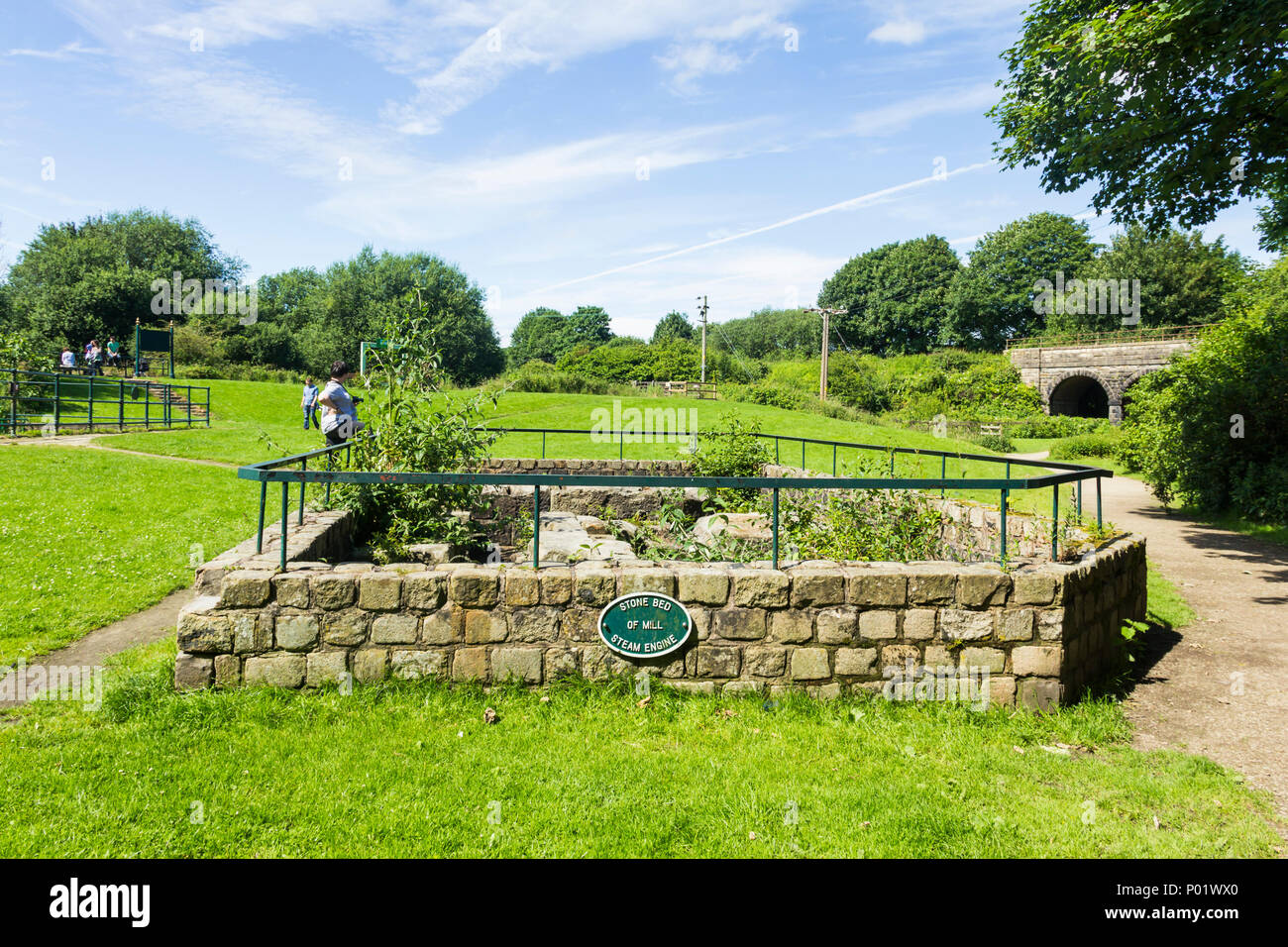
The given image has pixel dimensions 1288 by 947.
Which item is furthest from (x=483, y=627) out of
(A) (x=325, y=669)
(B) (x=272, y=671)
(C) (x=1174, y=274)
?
(C) (x=1174, y=274)

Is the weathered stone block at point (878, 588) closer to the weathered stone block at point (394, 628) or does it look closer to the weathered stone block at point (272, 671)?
the weathered stone block at point (394, 628)

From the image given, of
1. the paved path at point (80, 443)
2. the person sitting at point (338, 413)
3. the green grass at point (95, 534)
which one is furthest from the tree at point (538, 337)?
the person sitting at point (338, 413)

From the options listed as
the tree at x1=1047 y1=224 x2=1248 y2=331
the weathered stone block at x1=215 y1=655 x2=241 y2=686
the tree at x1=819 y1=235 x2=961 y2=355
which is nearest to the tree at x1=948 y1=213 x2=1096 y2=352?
the tree at x1=819 y1=235 x2=961 y2=355

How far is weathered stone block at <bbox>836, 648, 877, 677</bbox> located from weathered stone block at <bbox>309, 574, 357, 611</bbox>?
10.3ft

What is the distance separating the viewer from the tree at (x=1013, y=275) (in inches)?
2429

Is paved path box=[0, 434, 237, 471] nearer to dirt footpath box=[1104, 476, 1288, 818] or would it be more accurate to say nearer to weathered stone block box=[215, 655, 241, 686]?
weathered stone block box=[215, 655, 241, 686]

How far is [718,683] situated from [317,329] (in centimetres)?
6495

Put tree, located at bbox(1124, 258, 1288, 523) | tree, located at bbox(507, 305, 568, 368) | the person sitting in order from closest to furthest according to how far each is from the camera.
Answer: the person sitting
tree, located at bbox(1124, 258, 1288, 523)
tree, located at bbox(507, 305, 568, 368)

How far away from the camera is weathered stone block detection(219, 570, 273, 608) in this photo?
466cm

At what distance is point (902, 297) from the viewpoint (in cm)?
6931

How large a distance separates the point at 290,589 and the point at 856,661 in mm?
3640

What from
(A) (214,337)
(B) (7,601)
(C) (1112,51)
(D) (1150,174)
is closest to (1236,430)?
(D) (1150,174)

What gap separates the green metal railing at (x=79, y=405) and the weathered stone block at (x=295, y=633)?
16.6 metres
